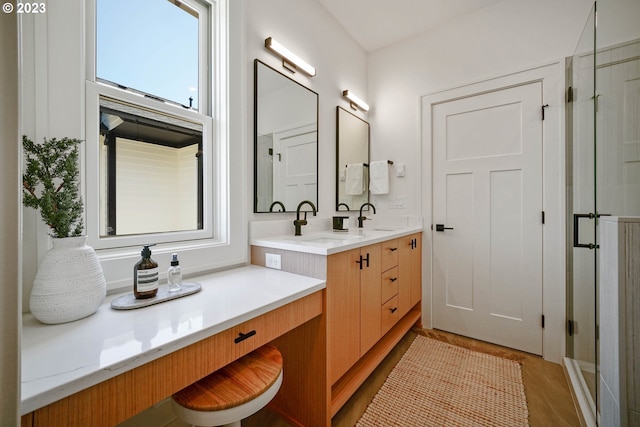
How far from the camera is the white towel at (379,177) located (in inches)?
104

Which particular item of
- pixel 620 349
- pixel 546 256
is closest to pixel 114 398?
pixel 620 349

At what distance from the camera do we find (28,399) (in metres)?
0.49

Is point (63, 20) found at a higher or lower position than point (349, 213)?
higher

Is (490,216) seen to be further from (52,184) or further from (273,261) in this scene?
(52,184)

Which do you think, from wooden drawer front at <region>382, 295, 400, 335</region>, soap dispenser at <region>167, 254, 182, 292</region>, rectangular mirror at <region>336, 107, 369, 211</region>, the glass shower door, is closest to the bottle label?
soap dispenser at <region>167, 254, 182, 292</region>

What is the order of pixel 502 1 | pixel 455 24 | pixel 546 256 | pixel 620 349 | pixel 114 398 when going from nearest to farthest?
1. pixel 114 398
2. pixel 620 349
3. pixel 546 256
4. pixel 502 1
5. pixel 455 24

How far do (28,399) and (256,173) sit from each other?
134cm

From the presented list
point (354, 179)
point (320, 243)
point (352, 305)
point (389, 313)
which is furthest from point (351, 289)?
point (354, 179)

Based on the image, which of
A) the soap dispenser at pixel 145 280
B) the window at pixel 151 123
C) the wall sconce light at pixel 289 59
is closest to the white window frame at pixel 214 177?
the window at pixel 151 123

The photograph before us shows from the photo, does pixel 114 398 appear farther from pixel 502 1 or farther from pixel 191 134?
pixel 502 1

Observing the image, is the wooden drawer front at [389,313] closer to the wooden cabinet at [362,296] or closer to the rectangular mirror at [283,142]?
the wooden cabinet at [362,296]

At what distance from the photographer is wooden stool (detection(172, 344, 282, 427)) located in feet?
2.59

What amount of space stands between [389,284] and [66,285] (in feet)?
5.46

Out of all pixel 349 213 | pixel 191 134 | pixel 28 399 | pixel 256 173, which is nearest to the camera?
pixel 28 399
